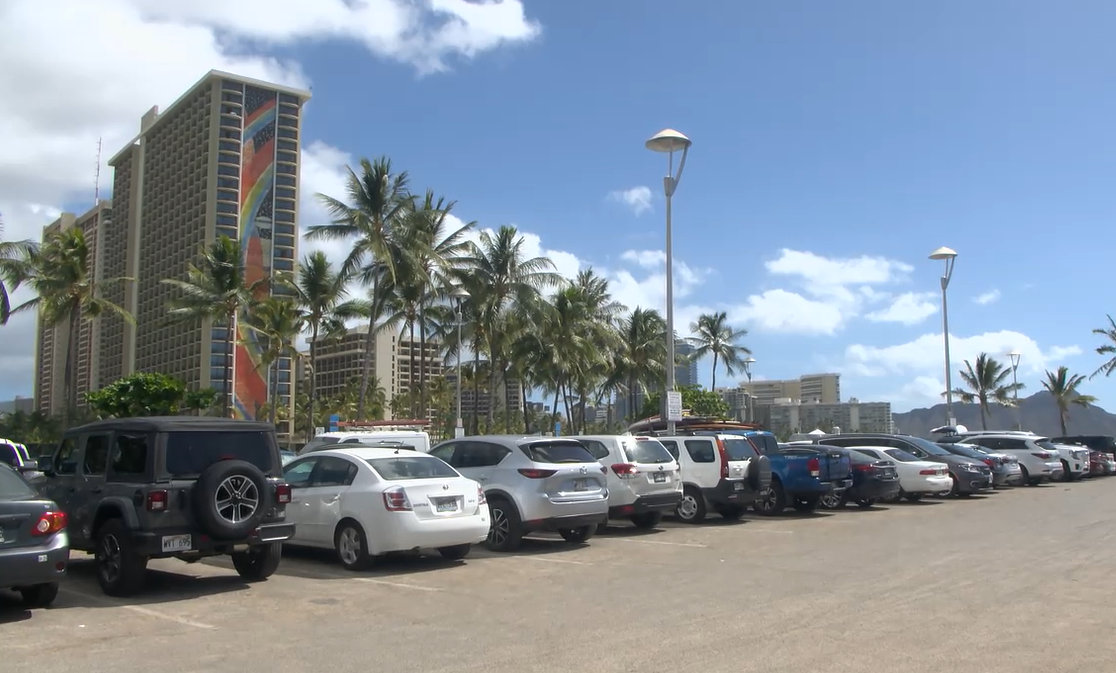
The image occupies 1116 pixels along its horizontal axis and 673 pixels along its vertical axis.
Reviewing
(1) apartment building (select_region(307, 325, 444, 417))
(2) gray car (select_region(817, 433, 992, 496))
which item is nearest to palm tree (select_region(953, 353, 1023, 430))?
(2) gray car (select_region(817, 433, 992, 496))

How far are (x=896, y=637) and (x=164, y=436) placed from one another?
23.9 feet

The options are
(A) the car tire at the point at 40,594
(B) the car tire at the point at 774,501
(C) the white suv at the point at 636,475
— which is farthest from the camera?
(B) the car tire at the point at 774,501

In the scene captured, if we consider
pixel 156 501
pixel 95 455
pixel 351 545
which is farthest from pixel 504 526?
pixel 95 455

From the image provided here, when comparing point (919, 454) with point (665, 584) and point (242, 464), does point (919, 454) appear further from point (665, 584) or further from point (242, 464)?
point (242, 464)

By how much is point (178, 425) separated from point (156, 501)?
82cm

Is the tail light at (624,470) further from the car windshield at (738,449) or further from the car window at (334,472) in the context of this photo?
the car window at (334,472)

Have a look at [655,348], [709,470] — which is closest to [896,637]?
[709,470]

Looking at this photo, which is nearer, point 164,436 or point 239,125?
point 164,436

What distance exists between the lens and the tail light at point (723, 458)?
Result: 56.7 feet

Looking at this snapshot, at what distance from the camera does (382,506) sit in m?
11.4

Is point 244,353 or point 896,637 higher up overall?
point 244,353

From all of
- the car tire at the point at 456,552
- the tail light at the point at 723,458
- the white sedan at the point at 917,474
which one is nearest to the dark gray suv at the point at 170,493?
the car tire at the point at 456,552

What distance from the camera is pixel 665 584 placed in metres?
10.6

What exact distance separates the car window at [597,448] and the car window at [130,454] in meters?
7.29
